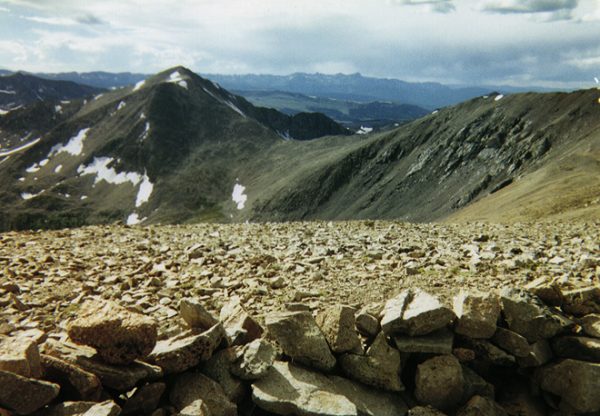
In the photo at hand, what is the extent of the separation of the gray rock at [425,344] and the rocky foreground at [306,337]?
0.10 ft

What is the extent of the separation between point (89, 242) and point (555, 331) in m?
19.7

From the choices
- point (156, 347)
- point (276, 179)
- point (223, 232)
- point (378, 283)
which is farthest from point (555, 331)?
point (276, 179)

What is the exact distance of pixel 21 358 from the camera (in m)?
7.24

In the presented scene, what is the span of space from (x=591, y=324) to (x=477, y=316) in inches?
121

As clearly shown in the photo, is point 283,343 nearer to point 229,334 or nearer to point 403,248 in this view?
point 229,334

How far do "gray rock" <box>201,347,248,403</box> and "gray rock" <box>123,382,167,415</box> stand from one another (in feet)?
3.29

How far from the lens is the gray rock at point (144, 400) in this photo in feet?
26.0

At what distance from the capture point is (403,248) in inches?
715

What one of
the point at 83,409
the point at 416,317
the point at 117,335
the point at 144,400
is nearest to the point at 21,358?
the point at 83,409

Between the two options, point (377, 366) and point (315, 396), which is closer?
point (315, 396)

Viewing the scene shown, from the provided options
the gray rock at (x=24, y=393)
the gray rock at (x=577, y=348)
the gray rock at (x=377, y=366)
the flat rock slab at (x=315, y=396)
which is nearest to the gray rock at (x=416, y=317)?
the gray rock at (x=377, y=366)

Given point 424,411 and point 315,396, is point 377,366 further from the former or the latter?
point 315,396

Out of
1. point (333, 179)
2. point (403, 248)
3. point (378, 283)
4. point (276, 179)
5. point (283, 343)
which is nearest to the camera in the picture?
point (283, 343)

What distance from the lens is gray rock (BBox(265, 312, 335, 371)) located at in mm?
9445
